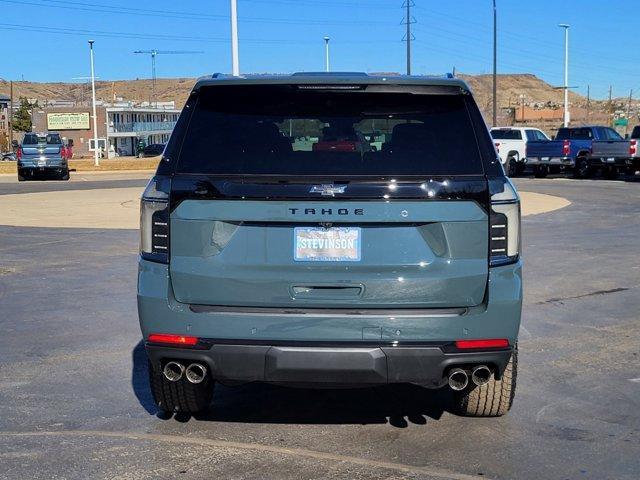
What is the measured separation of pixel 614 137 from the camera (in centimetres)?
3309

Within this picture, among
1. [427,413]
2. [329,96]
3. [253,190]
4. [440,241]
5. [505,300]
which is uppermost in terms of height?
[329,96]

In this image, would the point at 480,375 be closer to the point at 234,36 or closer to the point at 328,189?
the point at 328,189

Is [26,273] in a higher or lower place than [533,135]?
lower

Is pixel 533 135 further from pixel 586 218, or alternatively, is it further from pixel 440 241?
pixel 440 241

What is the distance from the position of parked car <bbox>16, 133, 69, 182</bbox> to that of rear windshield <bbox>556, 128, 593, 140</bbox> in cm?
2027

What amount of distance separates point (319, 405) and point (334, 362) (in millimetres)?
1388

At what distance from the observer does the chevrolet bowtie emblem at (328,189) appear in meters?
4.46

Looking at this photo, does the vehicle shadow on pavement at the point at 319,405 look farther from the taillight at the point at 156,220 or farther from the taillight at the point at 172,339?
the taillight at the point at 156,220

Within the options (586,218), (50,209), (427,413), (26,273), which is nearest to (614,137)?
(586,218)

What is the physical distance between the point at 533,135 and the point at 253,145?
33065 mm

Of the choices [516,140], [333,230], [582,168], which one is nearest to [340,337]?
[333,230]

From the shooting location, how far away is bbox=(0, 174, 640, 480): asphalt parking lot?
184 inches

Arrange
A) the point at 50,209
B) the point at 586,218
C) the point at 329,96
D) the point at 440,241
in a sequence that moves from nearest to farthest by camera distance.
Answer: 1. the point at 440,241
2. the point at 329,96
3. the point at 586,218
4. the point at 50,209

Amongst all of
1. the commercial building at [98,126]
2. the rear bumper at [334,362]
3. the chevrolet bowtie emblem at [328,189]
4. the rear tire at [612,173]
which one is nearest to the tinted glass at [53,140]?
the rear tire at [612,173]
